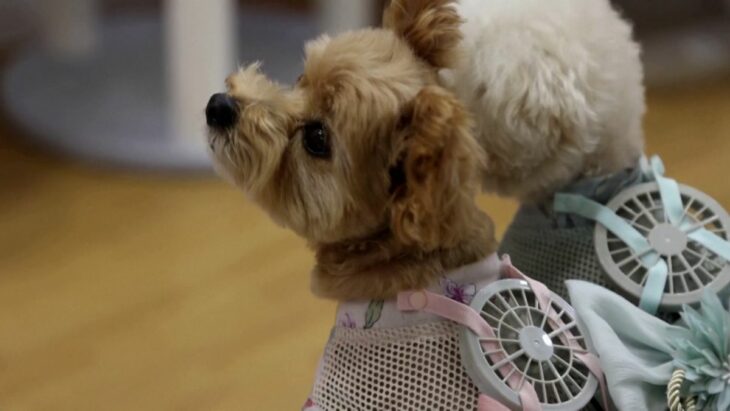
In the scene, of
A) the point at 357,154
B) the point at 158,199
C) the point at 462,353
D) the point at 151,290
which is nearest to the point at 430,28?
the point at 357,154

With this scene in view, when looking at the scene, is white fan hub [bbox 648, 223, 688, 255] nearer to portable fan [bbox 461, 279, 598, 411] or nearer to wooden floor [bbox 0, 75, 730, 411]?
portable fan [bbox 461, 279, 598, 411]

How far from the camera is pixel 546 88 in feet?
2.90

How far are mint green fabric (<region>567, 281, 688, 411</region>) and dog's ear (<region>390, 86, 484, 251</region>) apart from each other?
0.48ft

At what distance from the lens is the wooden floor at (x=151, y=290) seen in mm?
1218

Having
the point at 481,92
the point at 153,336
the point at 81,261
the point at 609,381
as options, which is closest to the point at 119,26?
the point at 81,261

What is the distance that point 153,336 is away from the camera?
1.31m

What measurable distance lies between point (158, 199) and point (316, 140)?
972 millimetres

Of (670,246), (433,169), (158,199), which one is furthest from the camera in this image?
(158,199)

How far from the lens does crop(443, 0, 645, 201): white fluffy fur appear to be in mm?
888

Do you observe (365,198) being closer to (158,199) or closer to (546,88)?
(546,88)

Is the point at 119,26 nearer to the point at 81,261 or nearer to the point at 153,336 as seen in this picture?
the point at 81,261

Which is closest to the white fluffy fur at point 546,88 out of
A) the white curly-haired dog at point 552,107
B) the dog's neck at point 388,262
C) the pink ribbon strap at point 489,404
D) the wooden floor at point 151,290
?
the white curly-haired dog at point 552,107

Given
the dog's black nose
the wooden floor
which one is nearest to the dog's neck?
the dog's black nose

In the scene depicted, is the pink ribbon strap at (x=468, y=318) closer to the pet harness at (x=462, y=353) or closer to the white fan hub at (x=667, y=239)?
the pet harness at (x=462, y=353)
